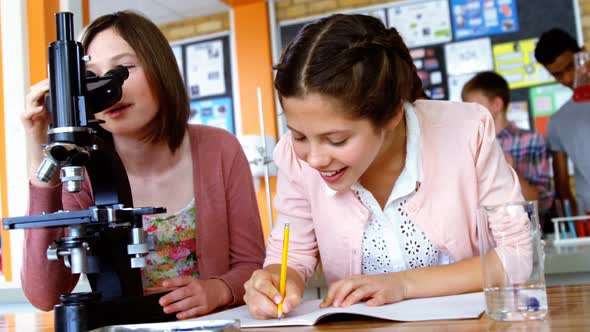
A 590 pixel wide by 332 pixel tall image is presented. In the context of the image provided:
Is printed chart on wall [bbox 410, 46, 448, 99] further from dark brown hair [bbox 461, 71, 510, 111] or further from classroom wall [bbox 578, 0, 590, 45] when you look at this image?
dark brown hair [bbox 461, 71, 510, 111]

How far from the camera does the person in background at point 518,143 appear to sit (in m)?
3.62

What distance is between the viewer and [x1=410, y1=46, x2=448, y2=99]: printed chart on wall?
504cm

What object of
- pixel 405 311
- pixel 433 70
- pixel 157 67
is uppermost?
pixel 433 70

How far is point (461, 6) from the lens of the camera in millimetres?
5043

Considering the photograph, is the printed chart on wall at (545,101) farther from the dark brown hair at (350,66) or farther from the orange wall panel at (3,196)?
the dark brown hair at (350,66)

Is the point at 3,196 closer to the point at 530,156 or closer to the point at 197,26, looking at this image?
the point at 530,156

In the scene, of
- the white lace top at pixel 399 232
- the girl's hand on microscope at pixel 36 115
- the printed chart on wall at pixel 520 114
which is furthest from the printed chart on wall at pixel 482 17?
the girl's hand on microscope at pixel 36 115

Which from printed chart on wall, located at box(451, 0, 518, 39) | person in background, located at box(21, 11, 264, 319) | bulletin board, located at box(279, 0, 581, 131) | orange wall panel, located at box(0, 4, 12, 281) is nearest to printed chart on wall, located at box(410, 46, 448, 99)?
bulletin board, located at box(279, 0, 581, 131)

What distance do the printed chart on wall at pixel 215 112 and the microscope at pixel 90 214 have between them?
4460 mm

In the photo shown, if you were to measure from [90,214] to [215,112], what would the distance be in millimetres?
4721

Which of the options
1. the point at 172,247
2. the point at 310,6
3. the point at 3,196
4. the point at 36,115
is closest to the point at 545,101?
the point at 310,6

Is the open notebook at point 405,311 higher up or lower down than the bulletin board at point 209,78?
lower down

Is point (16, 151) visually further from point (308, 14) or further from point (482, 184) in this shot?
point (308, 14)

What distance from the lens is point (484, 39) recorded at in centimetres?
497
